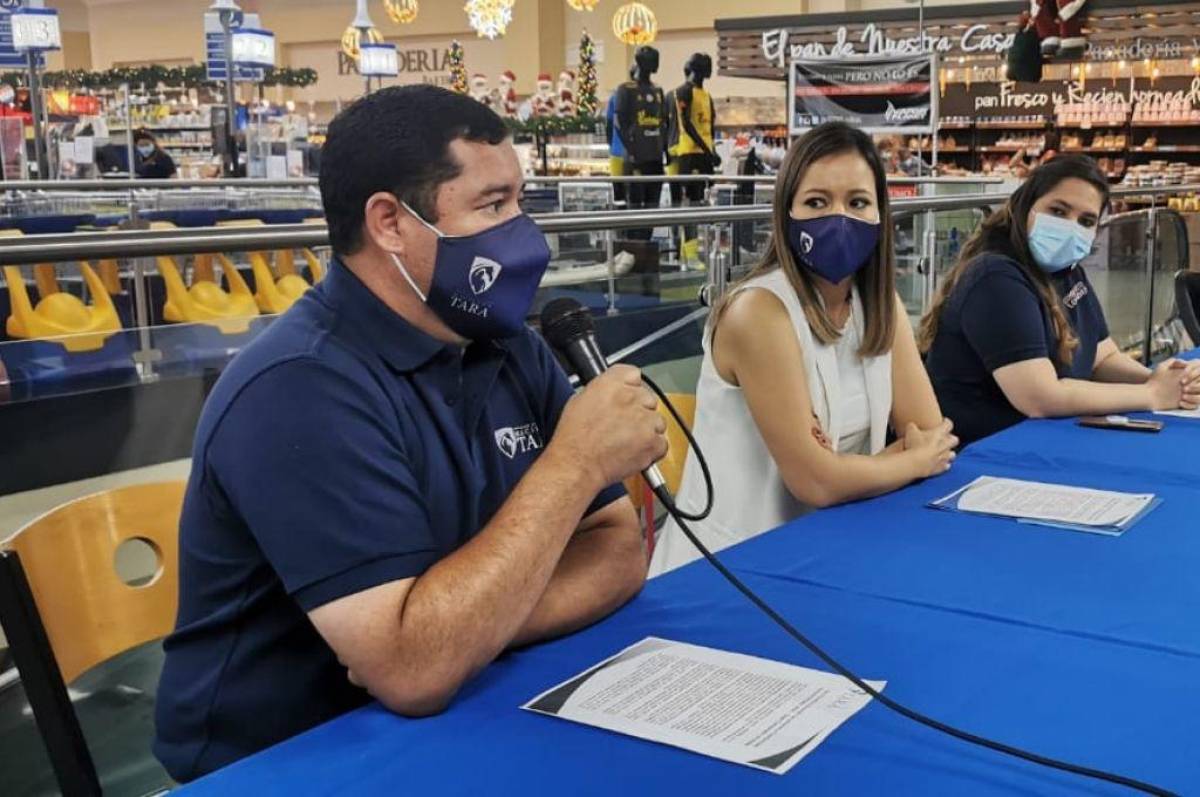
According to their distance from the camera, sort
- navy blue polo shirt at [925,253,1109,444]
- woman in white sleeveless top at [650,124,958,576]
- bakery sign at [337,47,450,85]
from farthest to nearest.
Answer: bakery sign at [337,47,450,85] < navy blue polo shirt at [925,253,1109,444] < woman in white sleeveless top at [650,124,958,576]

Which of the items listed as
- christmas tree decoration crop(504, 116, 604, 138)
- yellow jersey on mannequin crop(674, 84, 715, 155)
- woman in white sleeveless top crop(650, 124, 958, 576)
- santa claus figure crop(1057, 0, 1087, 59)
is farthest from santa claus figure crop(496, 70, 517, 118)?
woman in white sleeveless top crop(650, 124, 958, 576)

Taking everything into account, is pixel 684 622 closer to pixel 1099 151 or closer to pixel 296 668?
pixel 296 668

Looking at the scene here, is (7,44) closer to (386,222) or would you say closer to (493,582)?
(386,222)

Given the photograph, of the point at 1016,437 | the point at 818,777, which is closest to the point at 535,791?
the point at 818,777

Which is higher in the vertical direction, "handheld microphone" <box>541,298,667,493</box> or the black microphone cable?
"handheld microphone" <box>541,298,667,493</box>

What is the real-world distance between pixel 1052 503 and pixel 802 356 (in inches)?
22.1

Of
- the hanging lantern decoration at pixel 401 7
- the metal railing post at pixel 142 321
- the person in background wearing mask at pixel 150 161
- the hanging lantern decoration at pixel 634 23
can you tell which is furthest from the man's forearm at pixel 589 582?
the hanging lantern decoration at pixel 401 7

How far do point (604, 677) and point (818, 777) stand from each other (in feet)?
0.91

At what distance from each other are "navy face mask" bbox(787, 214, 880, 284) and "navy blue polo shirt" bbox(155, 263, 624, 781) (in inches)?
44.0

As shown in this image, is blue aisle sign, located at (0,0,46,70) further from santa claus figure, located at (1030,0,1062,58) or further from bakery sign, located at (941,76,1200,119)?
bakery sign, located at (941,76,1200,119)

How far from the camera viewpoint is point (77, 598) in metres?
1.50

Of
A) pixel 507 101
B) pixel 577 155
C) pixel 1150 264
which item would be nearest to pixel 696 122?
pixel 507 101

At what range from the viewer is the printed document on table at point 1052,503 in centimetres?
183

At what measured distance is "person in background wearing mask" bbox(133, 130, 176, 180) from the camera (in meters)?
12.2
